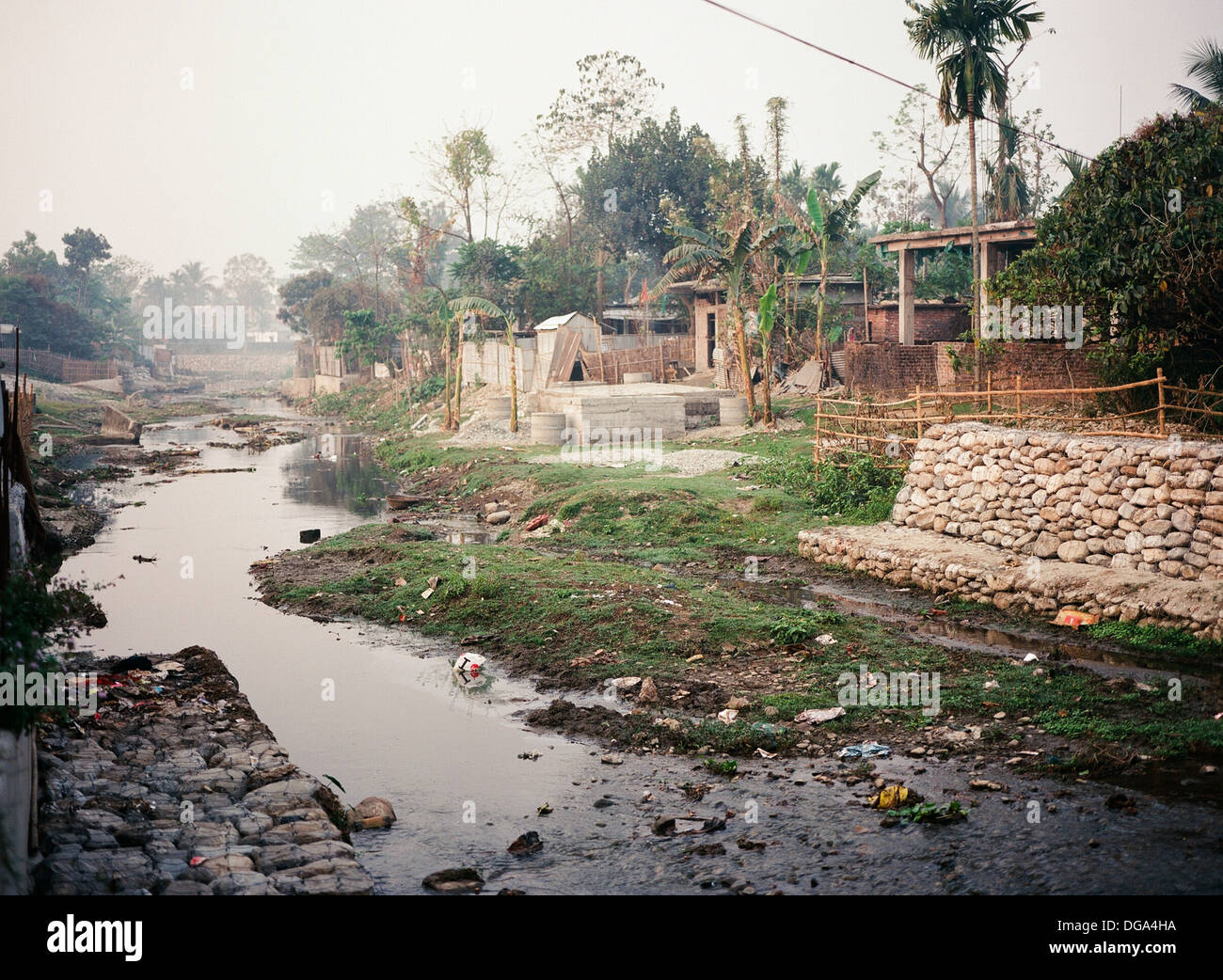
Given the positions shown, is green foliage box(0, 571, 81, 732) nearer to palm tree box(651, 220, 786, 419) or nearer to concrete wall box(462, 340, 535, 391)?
palm tree box(651, 220, 786, 419)

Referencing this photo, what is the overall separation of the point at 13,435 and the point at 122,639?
4.39 meters

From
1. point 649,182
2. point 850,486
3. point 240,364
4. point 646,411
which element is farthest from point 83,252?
point 850,486

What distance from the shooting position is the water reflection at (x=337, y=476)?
2347 cm

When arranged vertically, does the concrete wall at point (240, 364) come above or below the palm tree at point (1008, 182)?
below

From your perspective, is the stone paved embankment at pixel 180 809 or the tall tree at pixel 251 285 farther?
the tall tree at pixel 251 285

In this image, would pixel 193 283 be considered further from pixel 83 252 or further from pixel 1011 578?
pixel 1011 578

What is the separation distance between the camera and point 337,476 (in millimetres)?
27891

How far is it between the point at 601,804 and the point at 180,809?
283 centimetres

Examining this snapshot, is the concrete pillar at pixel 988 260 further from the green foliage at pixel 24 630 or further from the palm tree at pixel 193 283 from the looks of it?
the palm tree at pixel 193 283

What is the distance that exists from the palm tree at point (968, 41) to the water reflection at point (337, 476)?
1435 centimetres

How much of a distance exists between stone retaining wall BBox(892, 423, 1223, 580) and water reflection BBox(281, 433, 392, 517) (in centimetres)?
1172

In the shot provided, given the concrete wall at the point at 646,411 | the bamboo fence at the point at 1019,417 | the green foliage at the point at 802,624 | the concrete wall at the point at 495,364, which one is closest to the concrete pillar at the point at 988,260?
the bamboo fence at the point at 1019,417

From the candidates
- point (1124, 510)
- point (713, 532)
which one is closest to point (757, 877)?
point (1124, 510)

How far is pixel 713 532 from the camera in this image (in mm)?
16438
